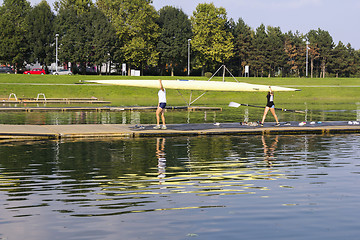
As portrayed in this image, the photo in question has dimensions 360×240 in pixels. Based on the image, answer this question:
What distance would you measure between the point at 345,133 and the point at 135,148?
12973mm

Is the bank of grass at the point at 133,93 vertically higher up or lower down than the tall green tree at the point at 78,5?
lower down

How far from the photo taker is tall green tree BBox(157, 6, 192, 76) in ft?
395

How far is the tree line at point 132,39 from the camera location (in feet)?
373

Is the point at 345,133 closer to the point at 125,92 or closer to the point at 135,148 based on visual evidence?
the point at 135,148

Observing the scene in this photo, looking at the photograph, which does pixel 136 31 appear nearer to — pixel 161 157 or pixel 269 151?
pixel 269 151

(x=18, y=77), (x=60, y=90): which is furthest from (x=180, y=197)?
(x=18, y=77)

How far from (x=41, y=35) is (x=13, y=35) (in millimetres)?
5750

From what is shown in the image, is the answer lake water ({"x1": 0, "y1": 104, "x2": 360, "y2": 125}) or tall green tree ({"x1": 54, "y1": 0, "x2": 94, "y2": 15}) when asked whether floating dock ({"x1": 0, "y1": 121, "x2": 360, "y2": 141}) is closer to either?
lake water ({"x1": 0, "y1": 104, "x2": 360, "y2": 125})

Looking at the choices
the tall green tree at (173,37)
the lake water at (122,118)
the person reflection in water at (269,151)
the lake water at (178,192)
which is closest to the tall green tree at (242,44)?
the tall green tree at (173,37)

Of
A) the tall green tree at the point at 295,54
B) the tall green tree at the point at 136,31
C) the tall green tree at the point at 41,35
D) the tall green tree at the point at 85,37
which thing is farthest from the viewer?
the tall green tree at the point at 295,54

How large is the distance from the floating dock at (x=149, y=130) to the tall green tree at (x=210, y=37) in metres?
89.9

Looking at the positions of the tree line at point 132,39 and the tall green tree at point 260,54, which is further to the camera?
the tall green tree at point 260,54

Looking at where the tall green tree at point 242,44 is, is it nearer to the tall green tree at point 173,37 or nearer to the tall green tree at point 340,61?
the tall green tree at point 173,37

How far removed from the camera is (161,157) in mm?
20453
